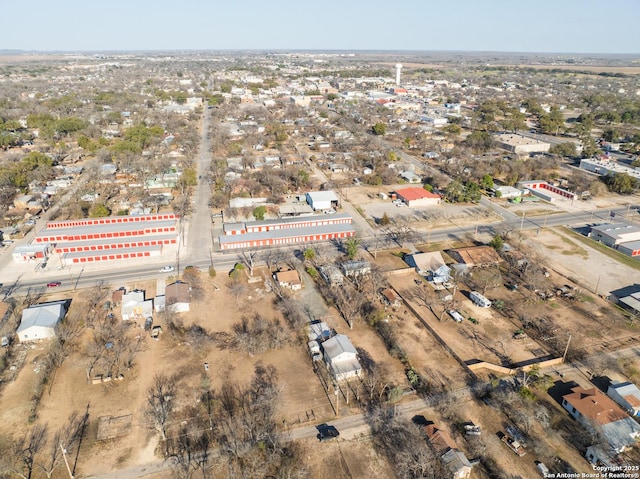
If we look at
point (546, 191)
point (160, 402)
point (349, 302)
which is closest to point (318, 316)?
point (349, 302)

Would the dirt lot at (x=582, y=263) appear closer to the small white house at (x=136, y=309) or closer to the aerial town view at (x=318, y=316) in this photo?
the aerial town view at (x=318, y=316)

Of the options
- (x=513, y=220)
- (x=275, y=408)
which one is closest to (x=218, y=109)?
(x=513, y=220)

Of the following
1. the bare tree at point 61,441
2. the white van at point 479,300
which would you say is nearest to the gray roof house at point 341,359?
the white van at point 479,300

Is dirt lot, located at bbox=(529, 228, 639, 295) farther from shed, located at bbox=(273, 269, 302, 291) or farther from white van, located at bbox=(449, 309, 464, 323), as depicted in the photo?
shed, located at bbox=(273, 269, 302, 291)

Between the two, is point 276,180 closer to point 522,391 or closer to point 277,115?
point 522,391

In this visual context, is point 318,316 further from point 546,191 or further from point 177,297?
point 546,191
